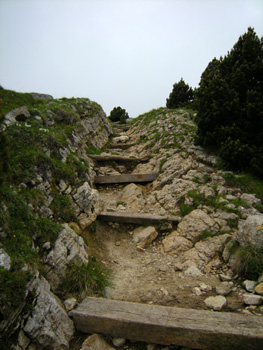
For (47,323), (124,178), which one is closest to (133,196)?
(124,178)

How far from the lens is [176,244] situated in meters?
7.81

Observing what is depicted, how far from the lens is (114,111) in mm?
36188

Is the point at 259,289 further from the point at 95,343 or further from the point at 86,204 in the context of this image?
the point at 86,204

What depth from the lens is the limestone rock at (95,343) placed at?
4.26 metres

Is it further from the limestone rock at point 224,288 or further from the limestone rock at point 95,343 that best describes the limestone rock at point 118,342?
the limestone rock at point 224,288

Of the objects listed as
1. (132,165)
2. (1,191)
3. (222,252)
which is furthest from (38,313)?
(132,165)

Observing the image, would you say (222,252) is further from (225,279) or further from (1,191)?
(1,191)

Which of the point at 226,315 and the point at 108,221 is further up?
the point at 108,221

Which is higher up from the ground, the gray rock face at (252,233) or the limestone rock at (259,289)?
the gray rock face at (252,233)

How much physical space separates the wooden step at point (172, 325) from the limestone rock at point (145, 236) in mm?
3465

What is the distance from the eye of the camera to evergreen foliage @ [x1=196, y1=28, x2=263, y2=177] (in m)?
9.96

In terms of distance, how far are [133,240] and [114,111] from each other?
102 feet

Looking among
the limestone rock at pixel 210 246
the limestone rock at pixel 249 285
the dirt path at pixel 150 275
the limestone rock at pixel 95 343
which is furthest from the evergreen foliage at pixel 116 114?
the limestone rock at pixel 95 343

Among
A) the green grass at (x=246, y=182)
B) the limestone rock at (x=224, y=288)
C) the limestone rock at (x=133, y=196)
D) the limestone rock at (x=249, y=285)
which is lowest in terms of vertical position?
the limestone rock at (x=224, y=288)
